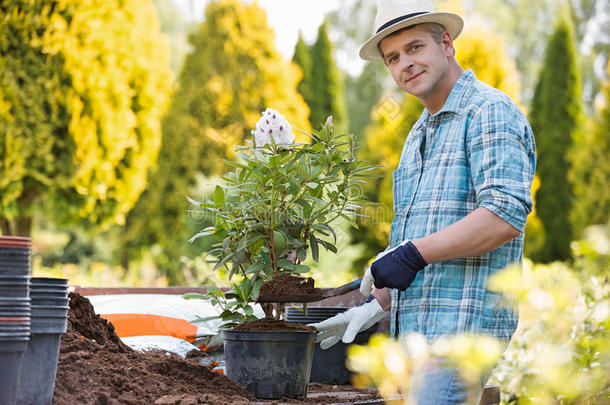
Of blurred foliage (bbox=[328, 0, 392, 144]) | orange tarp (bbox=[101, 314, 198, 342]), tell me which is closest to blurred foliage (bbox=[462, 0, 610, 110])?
blurred foliage (bbox=[328, 0, 392, 144])

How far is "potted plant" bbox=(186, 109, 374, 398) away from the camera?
1.92m

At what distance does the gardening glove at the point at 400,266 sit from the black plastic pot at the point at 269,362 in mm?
329

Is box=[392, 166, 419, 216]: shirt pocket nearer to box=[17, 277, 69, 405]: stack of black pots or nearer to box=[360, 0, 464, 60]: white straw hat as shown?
box=[360, 0, 464, 60]: white straw hat

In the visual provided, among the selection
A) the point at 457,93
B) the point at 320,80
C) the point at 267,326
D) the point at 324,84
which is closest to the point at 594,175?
the point at 324,84

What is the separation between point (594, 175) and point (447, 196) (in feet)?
29.6

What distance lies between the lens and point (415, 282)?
1.85 metres

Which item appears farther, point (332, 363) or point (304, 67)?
point (304, 67)

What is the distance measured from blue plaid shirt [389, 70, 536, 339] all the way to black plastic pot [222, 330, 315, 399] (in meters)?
0.30

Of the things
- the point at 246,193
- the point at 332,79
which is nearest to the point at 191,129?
the point at 332,79

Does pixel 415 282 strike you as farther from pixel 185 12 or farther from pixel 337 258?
pixel 185 12

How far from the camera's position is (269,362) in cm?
191

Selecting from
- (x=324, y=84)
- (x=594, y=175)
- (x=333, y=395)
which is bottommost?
(x=333, y=395)

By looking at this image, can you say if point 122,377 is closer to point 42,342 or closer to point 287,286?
point 42,342

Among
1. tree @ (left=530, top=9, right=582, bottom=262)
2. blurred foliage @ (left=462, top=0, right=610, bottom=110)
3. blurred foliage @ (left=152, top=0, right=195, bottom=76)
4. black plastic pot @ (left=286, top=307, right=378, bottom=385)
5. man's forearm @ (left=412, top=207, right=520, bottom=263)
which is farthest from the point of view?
blurred foliage @ (left=152, top=0, right=195, bottom=76)
